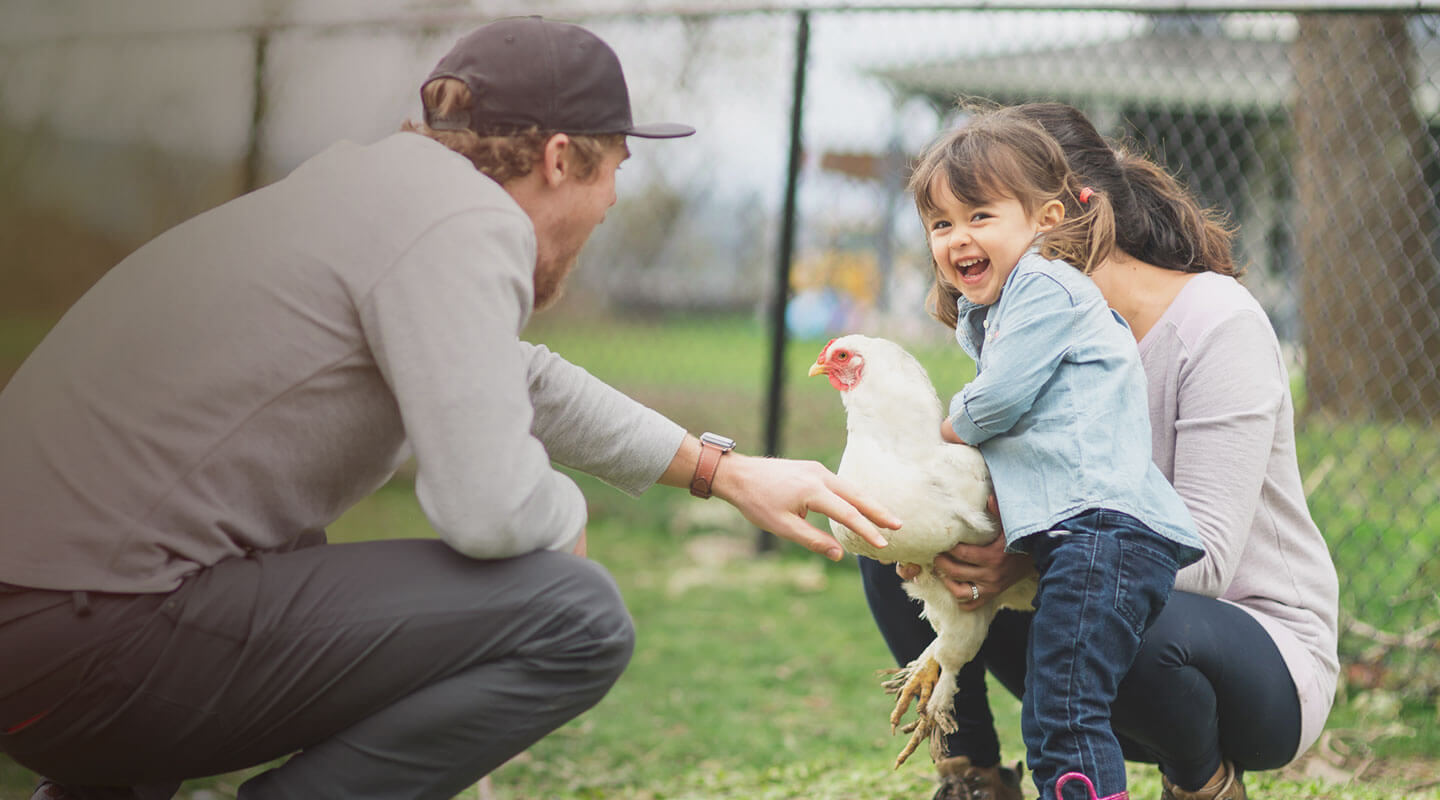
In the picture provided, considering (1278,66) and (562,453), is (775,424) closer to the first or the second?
(562,453)

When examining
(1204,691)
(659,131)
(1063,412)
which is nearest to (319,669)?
(659,131)

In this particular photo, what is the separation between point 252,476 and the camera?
1.51 metres

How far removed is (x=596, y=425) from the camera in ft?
6.61

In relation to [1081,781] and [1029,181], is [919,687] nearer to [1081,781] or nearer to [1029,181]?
[1081,781]

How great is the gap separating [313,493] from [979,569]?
103cm

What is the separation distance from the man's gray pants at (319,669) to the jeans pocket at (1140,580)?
73 cm

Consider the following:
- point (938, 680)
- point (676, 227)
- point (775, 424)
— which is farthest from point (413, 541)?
point (676, 227)

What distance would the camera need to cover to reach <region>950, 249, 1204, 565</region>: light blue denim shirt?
1.76m

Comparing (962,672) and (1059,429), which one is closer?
(1059,429)

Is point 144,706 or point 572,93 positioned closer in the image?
point 144,706

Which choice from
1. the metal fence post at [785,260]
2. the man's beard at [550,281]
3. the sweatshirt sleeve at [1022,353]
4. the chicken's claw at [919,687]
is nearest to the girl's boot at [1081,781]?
the chicken's claw at [919,687]

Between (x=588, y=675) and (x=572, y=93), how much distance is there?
0.81 m

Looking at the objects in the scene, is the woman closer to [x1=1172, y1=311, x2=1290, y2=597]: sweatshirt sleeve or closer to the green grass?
[x1=1172, y1=311, x2=1290, y2=597]: sweatshirt sleeve

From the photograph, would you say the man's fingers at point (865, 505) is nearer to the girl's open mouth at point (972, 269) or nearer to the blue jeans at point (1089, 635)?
the blue jeans at point (1089, 635)
